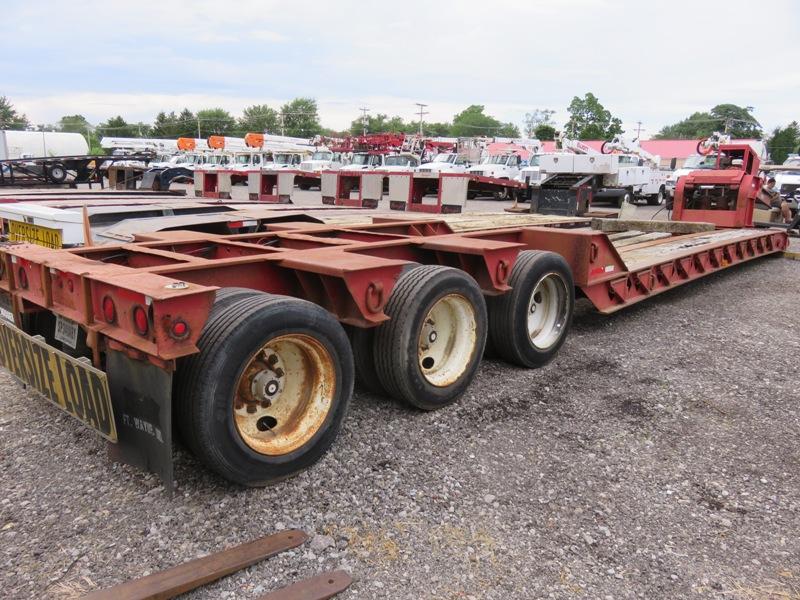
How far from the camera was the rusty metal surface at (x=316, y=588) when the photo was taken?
7.52ft

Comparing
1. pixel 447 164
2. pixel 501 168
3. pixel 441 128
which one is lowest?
pixel 501 168

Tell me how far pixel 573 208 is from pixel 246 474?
9.67 metres

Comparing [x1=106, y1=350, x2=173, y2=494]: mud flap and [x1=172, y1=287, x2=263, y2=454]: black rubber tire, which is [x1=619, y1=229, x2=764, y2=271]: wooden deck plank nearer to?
[x1=172, y1=287, x2=263, y2=454]: black rubber tire

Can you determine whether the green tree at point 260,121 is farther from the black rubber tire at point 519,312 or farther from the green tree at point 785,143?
the black rubber tire at point 519,312

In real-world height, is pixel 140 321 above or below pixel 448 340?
above

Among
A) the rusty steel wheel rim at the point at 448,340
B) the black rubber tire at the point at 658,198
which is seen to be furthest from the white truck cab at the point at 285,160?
the rusty steel wheel rim at the point at 448,340

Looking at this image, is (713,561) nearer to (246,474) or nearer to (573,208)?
(246,474)

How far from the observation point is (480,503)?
296 cm

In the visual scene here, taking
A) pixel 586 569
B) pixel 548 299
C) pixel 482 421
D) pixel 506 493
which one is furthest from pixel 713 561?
pixel 548 299

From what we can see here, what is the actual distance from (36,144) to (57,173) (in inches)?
510

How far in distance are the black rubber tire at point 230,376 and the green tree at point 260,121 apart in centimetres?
12055

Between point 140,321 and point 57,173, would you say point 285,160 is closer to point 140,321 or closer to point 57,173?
point 57,173

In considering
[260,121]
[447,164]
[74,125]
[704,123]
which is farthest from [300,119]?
[447,164]

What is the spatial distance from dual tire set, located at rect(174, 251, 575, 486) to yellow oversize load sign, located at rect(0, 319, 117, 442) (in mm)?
320
